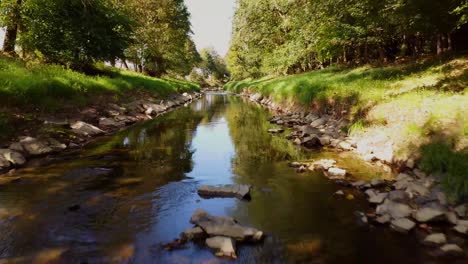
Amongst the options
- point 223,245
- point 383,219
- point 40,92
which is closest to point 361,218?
point 383,219

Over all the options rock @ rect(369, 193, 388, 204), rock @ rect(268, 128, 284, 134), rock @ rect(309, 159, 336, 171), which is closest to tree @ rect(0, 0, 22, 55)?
rock @ rect(268, 128, 284, 134)

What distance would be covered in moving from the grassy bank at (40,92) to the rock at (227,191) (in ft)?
25.1

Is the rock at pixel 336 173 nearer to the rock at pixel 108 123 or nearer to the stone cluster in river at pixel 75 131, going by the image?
the stone cluster in river at pixel 75 131

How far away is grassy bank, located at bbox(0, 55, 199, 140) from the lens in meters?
13.9

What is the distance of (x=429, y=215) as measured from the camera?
24.3 ft

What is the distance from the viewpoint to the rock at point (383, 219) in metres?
7.55

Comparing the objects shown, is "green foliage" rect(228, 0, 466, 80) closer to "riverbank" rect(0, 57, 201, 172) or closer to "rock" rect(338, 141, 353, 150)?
"rock" rect(338, 141, 353, 150)

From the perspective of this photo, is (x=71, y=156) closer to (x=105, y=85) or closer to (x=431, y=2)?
(x=105, y=85)

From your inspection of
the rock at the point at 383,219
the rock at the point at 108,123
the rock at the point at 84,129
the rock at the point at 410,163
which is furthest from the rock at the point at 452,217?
the rock at the point at 108,123

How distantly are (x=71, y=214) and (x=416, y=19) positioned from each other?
57.2 feet

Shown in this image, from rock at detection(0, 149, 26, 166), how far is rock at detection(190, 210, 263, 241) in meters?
7.01

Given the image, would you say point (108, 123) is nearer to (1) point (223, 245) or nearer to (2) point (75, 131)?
(2) point (75, 131)

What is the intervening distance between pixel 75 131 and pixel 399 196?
12670 mm

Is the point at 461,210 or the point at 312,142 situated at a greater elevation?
the point at 312,142
